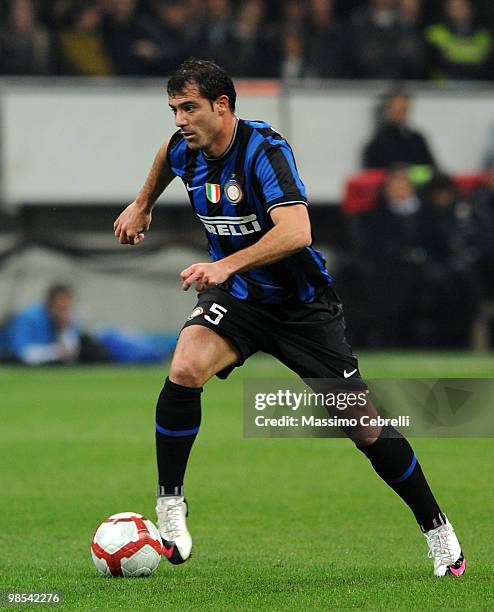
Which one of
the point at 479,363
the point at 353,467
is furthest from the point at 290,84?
the point at 353,467

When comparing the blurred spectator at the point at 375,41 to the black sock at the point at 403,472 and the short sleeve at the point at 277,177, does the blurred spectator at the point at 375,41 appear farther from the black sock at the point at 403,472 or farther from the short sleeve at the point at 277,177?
the black sock at the point at 403,472

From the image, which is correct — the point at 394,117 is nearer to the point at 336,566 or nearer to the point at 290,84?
the point at 290,84

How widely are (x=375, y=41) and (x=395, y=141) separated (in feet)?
4.97

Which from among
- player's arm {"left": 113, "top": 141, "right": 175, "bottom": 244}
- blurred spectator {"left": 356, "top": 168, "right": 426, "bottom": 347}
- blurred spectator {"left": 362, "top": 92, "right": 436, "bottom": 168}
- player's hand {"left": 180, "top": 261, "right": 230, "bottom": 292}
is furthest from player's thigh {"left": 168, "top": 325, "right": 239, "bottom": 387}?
blurred spectator {"left": 362, "top": 92, "right": 436, "bottom": 168}

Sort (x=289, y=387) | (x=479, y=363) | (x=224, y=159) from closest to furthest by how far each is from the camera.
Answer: (x=224, y=159)
(x=289, y=387)
(x=479, y=363)

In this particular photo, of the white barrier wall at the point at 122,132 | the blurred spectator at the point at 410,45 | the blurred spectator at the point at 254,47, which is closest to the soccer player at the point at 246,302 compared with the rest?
the white barrier wall at the point at 122,132

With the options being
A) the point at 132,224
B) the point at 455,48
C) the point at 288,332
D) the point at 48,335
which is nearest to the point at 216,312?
the point at 288,332

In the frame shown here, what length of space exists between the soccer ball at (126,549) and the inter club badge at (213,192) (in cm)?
137

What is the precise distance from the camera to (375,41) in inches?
696

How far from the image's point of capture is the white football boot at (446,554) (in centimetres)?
556

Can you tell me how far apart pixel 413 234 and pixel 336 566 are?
1135 centimetres

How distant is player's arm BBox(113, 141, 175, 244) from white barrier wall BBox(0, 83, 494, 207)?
10475mm

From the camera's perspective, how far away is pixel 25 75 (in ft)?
54.8

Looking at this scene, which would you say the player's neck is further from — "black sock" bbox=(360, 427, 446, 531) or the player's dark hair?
"black sock" bbox=(360, 427, 446, 531)
